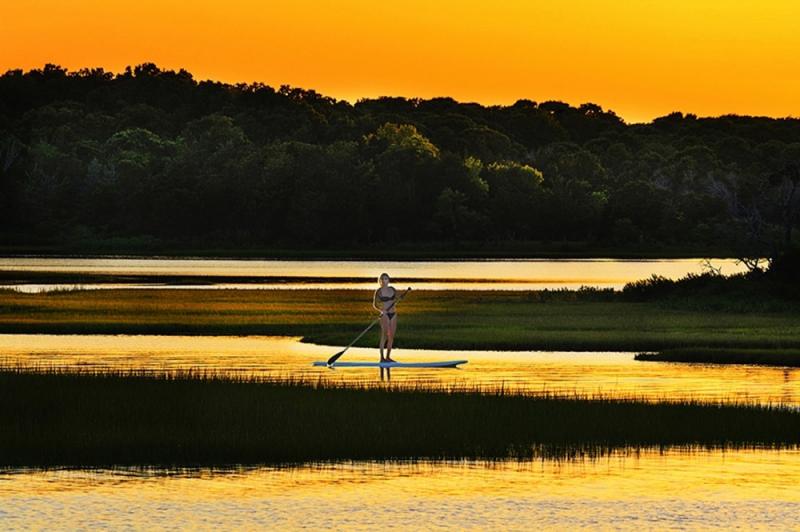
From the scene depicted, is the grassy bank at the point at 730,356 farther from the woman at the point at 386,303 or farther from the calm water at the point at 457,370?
the woman at the point at 386,303

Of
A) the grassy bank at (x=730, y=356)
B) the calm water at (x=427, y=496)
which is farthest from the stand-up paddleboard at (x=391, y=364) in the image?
the calm water at (x=427, y=496)

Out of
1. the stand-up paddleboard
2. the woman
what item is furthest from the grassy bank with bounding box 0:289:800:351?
the woman

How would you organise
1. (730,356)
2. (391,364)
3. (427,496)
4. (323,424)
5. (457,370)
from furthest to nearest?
(730,356) → (457,370) → (391,364) → (323,424) → (427,496)

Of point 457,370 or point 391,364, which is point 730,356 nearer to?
point 457,370

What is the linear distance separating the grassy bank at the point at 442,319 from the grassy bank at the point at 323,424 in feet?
66.6

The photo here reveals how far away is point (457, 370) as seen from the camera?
150 ft

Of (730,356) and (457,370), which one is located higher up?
(730,356)

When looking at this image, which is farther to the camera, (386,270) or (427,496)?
(386,270)

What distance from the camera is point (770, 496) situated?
2561 centimetres

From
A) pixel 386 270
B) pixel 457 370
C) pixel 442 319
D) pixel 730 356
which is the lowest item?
pixel 457 370

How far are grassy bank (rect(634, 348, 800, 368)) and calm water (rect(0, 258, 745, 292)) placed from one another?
150 feet

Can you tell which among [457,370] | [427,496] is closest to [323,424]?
[427,496]

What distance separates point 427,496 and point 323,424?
618cm

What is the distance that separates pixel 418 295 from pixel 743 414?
54.2 meters
